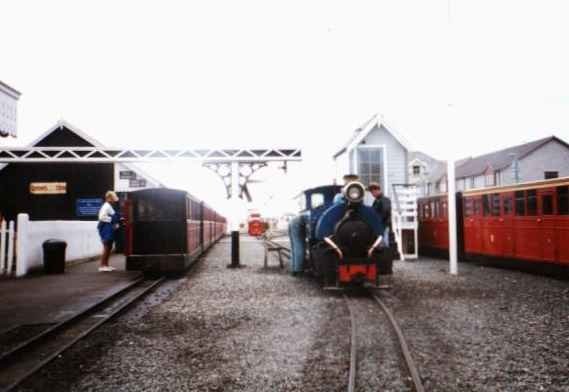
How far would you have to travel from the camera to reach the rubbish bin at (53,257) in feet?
42.1

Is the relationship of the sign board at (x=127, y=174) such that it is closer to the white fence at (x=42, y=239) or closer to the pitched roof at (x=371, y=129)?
the white fence at (x=42, y=239)

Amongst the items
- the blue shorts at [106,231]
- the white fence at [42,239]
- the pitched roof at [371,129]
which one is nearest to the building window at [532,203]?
the blue shorts at [106,231]

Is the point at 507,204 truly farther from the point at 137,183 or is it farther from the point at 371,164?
the point at 137,183

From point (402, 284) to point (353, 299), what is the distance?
7.16 feet

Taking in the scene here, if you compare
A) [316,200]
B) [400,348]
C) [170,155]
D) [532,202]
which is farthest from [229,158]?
[400,348]

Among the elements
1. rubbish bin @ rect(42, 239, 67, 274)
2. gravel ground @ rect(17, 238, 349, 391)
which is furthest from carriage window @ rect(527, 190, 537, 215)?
rubbish bin @ rect(42, 239, 67, 274)

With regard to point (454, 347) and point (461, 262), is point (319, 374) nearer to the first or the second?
point (454, 347)

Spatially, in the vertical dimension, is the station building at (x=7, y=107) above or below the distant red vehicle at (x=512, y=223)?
above

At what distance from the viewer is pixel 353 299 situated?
9180mm

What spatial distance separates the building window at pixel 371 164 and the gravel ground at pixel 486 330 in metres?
12.1

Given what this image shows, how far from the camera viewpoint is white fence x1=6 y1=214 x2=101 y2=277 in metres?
12.3

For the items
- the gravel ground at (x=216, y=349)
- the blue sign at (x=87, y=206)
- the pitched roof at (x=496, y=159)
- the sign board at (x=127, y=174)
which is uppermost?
the pitched roof at (x=496, y=159)

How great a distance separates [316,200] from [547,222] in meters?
5.27

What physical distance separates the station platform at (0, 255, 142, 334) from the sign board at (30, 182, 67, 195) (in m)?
15.4
